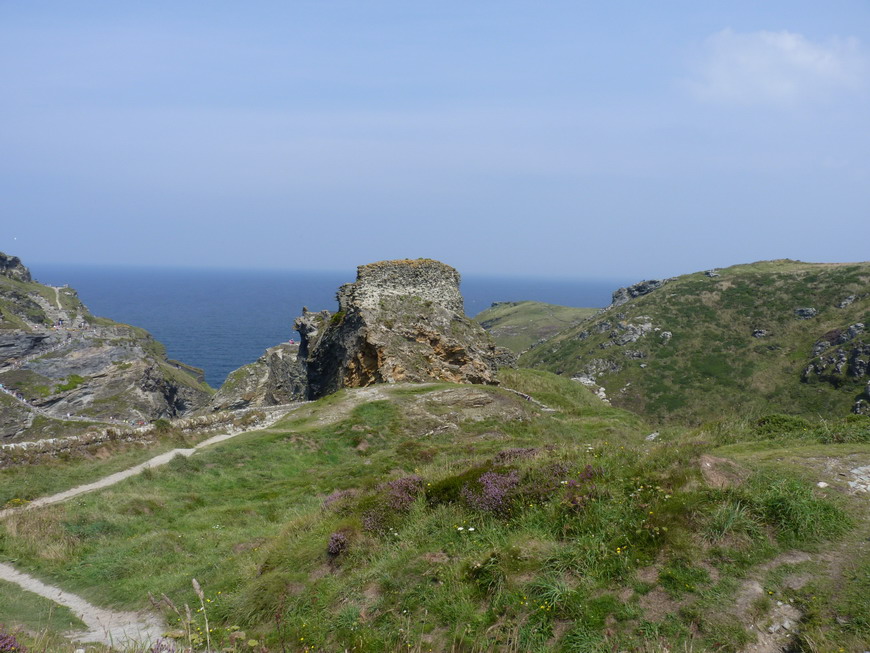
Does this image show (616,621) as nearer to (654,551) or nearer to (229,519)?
(654,551)

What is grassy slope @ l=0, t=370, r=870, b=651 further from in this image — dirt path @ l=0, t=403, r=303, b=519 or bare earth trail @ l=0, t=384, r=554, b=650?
dirt path @ l=0, t=403, r=303, b=519

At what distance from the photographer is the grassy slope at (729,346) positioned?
89.2 metres

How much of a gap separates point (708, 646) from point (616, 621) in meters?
1.30

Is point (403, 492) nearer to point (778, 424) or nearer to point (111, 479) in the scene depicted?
point (778, 424)

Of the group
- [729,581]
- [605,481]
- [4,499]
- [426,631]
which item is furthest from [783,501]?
[4,499]

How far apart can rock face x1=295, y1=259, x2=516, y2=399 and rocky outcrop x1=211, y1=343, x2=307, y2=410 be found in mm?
12892

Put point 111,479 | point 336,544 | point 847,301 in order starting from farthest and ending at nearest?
point 847,301 → point 111,479 → point 336,544

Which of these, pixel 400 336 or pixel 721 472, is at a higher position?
pixel 721 472

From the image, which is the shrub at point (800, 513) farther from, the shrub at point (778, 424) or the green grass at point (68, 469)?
the green grass at point (68, 469)

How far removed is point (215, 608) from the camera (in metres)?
10.9

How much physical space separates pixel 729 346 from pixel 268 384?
93.3 metres

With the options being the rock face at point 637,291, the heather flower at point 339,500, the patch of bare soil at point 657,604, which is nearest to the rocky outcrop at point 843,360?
the rock face at point 637,291

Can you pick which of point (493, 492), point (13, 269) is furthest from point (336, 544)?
point (13, 269)

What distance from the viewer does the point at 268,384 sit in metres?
67.9
